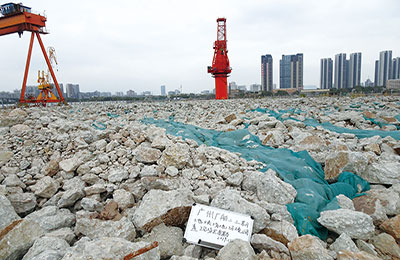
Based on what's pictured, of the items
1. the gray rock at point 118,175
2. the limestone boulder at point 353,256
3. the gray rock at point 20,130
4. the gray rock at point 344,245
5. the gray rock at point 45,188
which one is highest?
the gray rock at point 20,130

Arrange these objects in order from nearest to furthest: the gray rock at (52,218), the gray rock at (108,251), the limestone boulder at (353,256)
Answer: the gray rock at (108,251)
the limestone boulder at (353,256)
the gray rock at (52,218)

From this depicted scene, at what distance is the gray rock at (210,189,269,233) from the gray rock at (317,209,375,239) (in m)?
0.57

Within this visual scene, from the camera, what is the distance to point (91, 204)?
2.62 m

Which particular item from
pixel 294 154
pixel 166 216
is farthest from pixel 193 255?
pixel 294 154

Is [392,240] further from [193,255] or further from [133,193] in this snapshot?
[133,193]

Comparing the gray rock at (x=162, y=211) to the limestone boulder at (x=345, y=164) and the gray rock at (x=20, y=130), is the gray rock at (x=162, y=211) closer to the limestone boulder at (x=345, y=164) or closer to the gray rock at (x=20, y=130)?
the limestone boulder at (x=345, y=164)

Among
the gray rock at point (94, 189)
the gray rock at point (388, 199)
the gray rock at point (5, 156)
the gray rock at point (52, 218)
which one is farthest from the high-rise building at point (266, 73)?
the gray rock at point (52, 218)

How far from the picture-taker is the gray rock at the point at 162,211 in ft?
7.30

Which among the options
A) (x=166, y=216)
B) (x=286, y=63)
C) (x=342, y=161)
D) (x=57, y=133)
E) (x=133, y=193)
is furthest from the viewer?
(x=286, y=63)

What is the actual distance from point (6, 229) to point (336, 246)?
9.37ft

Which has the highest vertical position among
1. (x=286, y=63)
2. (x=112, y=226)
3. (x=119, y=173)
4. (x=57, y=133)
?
(x=286, y=63)

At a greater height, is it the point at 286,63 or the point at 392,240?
the point at 286,63

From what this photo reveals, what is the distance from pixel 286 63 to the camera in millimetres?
71062

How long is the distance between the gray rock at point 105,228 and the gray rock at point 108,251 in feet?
1.33
